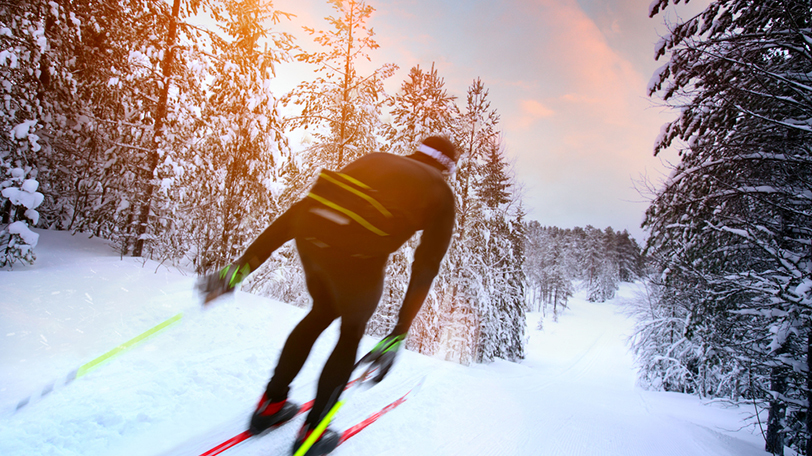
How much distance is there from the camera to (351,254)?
163 cm

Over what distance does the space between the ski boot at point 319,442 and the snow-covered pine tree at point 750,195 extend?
6.07m

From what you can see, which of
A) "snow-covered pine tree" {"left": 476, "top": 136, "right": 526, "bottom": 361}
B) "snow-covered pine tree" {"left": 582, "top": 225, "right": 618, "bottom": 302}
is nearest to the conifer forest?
"snow-covered pine tree" {"left": 476, "top": 136, "right": 526, "bottom": 361}

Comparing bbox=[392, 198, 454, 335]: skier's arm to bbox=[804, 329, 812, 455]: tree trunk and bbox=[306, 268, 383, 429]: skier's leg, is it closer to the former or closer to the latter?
bbox=[306, 268, 383, 429]: skier's leg

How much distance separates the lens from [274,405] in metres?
1.93

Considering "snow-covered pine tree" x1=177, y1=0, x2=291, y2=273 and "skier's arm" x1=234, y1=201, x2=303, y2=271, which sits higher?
"snow-covered pine tree" x1=177, y1=0, x2=291, y2=273

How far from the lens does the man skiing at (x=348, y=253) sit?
1646 millimetres

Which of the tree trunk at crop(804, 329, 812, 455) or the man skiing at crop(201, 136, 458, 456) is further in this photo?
the tree trunk at crop(804, 329, 812, 455)

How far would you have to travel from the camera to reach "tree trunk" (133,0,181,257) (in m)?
6.65

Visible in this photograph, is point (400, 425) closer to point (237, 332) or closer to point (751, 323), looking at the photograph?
point (237, 332)

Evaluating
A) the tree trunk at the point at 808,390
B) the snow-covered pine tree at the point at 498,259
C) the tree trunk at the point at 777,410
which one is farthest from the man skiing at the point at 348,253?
the snow-covered pine tree at the point at 498,259

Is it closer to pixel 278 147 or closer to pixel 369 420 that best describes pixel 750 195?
pixel 369 420

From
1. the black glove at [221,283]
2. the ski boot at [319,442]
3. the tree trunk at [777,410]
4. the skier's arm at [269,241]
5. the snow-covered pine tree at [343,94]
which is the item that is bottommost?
the tree trunk at [777,410]

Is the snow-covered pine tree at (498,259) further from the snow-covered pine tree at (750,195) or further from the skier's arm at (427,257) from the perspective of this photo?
the skier's arm at (427,257)

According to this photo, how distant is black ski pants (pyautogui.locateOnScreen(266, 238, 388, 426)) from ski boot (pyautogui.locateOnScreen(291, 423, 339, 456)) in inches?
2.2
